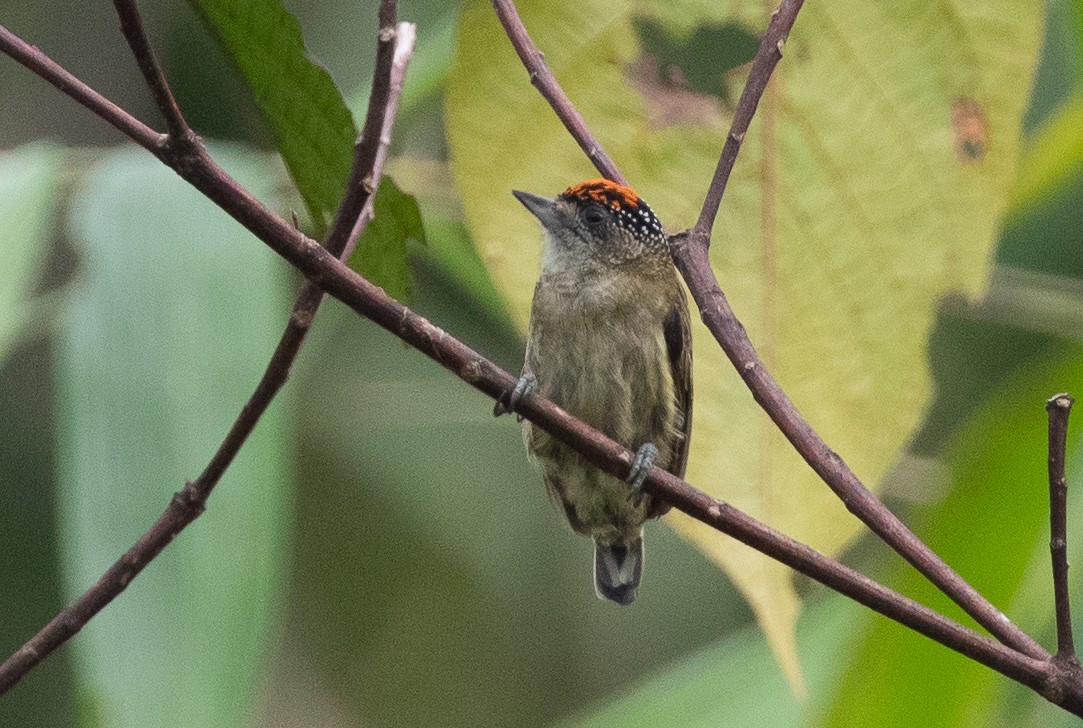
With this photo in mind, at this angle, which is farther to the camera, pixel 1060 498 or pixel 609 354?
pixel 609 354

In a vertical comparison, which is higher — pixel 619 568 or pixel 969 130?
pixel 969 130

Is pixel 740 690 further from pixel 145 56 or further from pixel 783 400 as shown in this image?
pixel 145 56

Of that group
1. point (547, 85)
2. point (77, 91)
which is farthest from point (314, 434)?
point (77, 91)

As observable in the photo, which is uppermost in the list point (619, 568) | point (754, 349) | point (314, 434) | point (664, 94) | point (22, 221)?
point (664, 94)

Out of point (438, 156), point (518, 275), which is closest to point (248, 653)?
point (518, 275)

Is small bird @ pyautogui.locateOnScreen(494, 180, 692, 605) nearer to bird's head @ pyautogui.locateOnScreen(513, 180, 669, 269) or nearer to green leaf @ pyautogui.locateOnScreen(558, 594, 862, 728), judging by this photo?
bird's head @ pyautogui.locateOnScreen(513, 180, 669, 269)

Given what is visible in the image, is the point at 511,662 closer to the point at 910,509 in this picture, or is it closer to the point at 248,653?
the point at 910,509

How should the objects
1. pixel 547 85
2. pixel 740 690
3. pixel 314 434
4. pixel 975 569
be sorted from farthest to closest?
pixel 314 434 → pixel 740 690 → pixel 975 569 → pixel 547 85

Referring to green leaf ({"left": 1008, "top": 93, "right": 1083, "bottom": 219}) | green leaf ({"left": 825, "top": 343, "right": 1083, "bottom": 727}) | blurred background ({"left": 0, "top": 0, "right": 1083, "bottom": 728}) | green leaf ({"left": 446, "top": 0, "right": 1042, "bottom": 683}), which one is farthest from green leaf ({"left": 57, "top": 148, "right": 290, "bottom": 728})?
green leaf ({"left": 1008, "top": 93, "right": 1083, "bottom": 219})

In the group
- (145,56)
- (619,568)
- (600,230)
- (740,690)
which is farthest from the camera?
(619,568)
